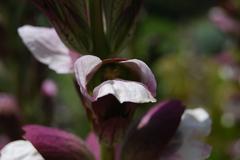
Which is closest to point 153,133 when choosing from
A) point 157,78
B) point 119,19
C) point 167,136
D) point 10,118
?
point 167,136

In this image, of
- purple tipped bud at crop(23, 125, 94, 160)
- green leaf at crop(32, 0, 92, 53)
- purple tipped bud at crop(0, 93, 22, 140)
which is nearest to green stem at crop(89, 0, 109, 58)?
green leaf at crop(32, 0, 92, 53)

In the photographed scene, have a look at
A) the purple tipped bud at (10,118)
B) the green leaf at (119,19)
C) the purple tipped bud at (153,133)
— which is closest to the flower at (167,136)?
the purple tipped bud at (153,133)

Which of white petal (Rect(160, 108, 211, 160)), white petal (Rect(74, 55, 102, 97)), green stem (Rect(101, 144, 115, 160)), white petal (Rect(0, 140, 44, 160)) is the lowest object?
white petal (Rect(160, 108, 211, 160))

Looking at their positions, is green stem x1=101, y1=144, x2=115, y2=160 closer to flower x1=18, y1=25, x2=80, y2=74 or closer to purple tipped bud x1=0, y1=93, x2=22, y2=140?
flower x1=18, y1=25, x2=80, y2=74

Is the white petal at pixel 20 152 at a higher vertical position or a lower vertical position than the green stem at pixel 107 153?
higher

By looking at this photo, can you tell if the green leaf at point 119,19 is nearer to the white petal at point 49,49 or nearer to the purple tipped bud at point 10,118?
the white petal at point 49,49

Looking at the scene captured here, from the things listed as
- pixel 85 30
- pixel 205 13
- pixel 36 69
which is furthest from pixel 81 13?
pixel 205 13
